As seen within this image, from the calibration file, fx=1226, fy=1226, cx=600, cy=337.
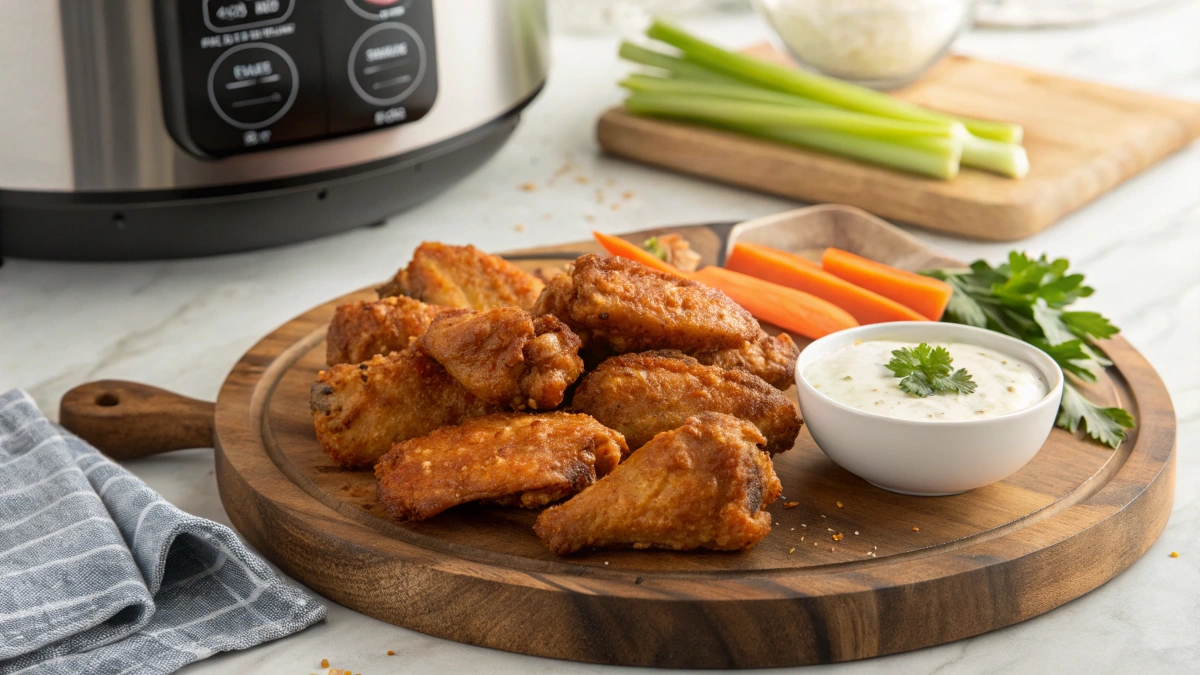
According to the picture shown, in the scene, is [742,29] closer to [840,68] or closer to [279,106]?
[840,68]

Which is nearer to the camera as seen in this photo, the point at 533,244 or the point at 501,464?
the point at 501,464

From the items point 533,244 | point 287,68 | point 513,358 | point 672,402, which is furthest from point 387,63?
point 672,402

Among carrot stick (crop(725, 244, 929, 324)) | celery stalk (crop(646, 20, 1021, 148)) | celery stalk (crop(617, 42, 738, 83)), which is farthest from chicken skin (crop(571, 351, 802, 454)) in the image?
celery stalk (crop(617, 42, 738, 83))

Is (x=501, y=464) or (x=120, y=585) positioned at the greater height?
Answer: (x=501, y=464)

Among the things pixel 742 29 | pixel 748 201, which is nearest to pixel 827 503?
pixel 748 201

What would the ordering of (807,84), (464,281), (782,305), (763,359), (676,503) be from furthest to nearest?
(807,84)
(782,305)
(464,281)
(763,359)
(676,503)

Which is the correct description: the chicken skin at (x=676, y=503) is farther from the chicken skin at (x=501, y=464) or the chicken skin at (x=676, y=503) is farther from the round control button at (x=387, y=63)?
the round control button at (x=387, y=63)

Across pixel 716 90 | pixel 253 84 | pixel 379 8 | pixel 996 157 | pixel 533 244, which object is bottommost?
pixel 533 244

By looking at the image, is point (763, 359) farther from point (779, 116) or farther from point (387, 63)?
point (779, 116)
